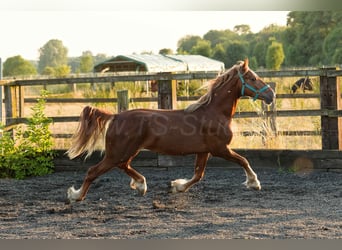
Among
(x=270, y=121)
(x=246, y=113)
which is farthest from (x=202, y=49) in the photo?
(x=246, y=113)

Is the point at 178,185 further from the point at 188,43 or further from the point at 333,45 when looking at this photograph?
the point at 188,43

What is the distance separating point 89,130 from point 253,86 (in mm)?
1794

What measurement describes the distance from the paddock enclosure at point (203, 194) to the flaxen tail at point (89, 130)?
568 millimetres

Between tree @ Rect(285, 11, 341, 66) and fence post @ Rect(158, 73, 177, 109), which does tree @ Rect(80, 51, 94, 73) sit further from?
fence post @ Rect(158, 73, 177, 109)

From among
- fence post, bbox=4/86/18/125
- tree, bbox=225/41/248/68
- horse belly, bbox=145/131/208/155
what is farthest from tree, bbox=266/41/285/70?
horse belly, bbox=145/131/208/155

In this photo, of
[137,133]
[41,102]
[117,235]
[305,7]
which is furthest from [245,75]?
[305,7]

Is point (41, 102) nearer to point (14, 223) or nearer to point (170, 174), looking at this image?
point (170, 174)

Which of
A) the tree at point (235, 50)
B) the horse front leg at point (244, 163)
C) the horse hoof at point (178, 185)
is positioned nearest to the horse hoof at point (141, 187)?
the horse hoof at point (178, 185)

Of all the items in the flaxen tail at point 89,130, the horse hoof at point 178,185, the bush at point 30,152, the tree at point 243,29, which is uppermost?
the tree at point 243,29

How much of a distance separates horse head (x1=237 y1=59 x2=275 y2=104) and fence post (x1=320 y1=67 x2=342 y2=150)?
186 centimetres

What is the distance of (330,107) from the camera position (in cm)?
736

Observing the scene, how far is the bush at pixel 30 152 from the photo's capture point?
24.7 feet

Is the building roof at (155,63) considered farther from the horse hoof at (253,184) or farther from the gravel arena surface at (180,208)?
the horse hoof at (253,184)

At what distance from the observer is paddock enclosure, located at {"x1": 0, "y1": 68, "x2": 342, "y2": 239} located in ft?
13.8
